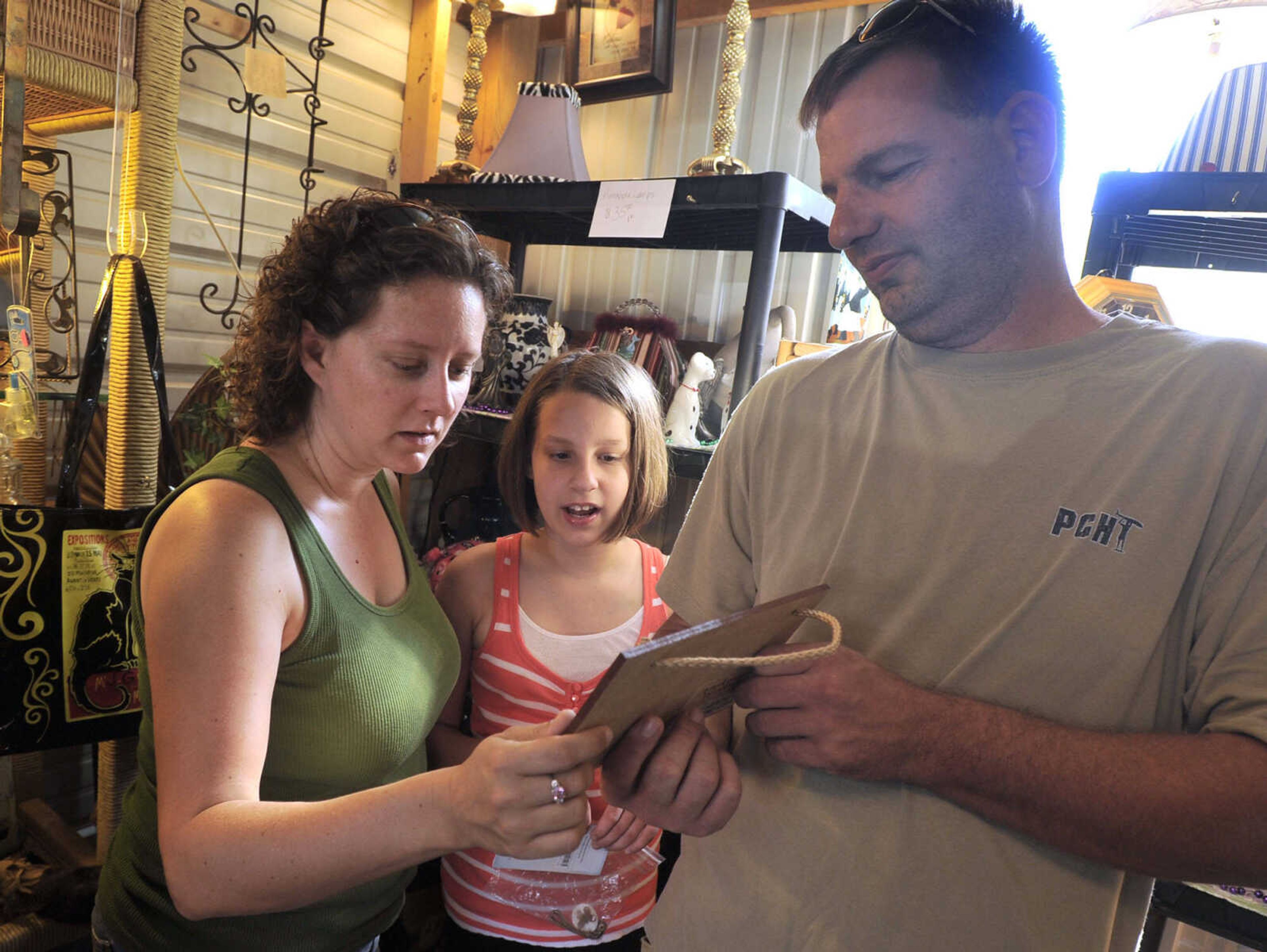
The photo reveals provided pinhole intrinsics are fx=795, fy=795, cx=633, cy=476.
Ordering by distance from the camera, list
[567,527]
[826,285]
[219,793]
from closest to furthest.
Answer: [219,793], [567,527], [826,285]

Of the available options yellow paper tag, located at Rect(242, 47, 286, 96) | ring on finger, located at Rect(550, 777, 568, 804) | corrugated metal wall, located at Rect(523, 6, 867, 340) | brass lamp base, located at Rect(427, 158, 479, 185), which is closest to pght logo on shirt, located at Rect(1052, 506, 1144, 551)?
ring on finger, located at Rect(550, 777, 568, 804)

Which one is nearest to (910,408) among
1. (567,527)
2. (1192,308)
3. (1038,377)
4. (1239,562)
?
(1038,377)

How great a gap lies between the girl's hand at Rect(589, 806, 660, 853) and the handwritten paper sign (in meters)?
1.05

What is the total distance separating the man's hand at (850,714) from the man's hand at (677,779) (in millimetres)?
68

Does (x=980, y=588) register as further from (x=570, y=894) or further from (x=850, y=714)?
(x=570, y=894)

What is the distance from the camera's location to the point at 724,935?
32.9 inches

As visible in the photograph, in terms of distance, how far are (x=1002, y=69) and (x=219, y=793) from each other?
1.11 meters

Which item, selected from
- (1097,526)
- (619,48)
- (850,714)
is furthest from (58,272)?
(1097,526)

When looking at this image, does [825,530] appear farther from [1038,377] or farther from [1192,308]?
[1192,308]

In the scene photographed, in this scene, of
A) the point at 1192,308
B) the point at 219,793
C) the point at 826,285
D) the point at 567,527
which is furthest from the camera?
the point at 826,285

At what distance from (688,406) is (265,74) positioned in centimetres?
132

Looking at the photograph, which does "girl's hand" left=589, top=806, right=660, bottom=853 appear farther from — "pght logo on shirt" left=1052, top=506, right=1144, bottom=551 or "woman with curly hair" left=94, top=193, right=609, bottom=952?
"pght logo on shirt" left=1052, top=506, right=1144, bottom=551

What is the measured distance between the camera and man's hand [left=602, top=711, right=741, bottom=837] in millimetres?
733

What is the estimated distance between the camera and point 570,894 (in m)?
1.31
